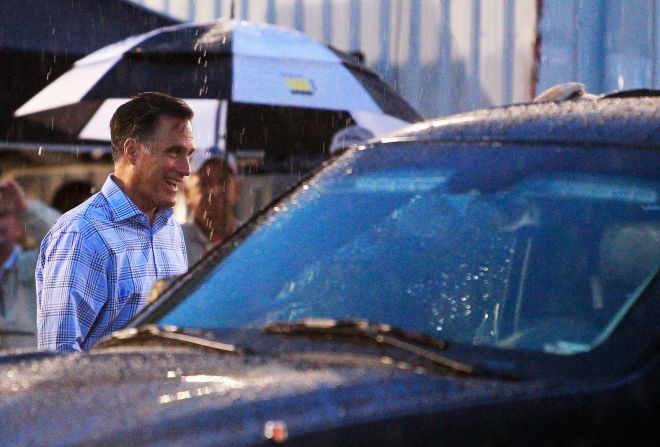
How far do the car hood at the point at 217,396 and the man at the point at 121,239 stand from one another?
1.59 metres

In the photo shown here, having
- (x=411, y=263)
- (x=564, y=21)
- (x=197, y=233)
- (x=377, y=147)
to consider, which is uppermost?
(x=564, y=21)

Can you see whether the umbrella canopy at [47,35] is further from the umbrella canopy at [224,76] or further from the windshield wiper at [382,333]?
the windshield wiper at [382,333]

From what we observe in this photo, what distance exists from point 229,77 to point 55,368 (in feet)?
18.3

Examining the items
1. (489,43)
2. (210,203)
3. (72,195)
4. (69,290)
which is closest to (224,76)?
(210,203)

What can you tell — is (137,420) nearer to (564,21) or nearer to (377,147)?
(377,147)

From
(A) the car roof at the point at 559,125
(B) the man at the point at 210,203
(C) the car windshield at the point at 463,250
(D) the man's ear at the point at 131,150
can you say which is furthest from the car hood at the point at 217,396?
(B) the man at the point at 210,203

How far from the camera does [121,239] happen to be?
14.1 ft

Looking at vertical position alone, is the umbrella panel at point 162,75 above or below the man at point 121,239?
above

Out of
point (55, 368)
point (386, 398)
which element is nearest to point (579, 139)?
point (386, 398)

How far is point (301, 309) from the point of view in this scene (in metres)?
2.75

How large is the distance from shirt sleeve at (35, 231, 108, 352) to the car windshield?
1.06 metres

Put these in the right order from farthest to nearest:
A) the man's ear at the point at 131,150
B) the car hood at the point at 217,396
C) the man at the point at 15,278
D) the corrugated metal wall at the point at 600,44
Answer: the corrugated metal wall at the point at 600,44 < the man at the point at 15,278 < the man's ear at the point at 131,150 < the car hood at the point at 217,396

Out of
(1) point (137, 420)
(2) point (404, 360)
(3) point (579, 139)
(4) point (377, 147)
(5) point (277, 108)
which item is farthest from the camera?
(5) point (277, 108)

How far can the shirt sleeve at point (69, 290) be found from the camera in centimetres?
400
